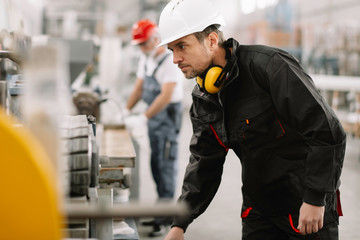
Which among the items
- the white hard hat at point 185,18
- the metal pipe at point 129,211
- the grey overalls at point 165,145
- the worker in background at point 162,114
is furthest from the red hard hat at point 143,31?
the metal pipe at point 129,211

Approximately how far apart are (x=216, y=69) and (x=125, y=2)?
16.1 m

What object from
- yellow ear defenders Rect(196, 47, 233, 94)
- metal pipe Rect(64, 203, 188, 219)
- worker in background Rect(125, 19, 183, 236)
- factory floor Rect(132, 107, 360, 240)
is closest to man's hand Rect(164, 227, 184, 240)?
yellow ear defenders Rect(196, 47, 233, 94)

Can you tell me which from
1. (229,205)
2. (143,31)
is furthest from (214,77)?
(229,205)

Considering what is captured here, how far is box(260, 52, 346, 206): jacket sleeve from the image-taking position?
4.12ft

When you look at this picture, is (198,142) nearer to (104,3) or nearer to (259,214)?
(259,214)

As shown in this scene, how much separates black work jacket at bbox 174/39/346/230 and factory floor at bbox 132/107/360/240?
1.63 m

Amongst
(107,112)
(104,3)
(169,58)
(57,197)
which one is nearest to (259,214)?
(57,197)

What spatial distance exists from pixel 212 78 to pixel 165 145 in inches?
77.3

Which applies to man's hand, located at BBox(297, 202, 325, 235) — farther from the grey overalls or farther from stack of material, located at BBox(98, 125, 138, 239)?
the grey overalls

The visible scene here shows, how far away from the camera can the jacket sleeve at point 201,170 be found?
1.57 metres

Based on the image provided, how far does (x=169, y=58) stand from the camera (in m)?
3.37

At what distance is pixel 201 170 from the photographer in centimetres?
159

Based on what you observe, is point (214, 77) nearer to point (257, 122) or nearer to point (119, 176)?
point (257, 122)

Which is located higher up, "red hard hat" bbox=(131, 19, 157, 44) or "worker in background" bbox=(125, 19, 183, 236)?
"red hard hat" bbox=(131, 19, 157, 44)
